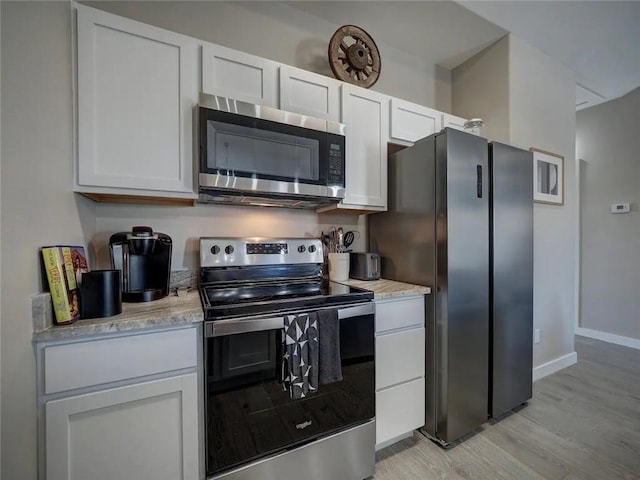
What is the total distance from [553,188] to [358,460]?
278 centimetres

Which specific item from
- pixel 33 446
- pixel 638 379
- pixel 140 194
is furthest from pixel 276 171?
pixel 638 379

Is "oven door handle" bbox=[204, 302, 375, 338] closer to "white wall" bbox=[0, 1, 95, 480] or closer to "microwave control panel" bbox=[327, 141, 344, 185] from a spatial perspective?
"white wall" bbox=[0, 1, 95, 480]

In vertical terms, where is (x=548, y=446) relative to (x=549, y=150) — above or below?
below

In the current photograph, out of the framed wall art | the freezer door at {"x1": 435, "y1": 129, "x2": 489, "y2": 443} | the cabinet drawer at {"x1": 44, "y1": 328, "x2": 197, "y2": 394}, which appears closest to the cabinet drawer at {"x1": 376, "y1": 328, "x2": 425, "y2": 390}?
the freezer door at {"x1": 435, "y1": 129, "x2": 489, "y2": 443}

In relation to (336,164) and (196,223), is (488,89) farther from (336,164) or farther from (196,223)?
(196,223)

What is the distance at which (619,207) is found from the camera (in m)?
3.15

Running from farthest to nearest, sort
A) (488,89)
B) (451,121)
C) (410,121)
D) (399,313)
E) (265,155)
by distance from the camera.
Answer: (488,89) < (451,121) < (410,121) < (399,313) < (265,155)

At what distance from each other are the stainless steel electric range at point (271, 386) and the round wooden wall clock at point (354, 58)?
1346 mm

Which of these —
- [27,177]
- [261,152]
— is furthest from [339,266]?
[27,177]

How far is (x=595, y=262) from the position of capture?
338cm

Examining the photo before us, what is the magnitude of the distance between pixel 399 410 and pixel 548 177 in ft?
8.00

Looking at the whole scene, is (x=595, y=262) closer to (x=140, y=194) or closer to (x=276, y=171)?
(x=276, y=171)

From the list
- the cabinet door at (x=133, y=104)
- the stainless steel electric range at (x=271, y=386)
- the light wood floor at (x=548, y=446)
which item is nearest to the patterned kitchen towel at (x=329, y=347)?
the stainless steel electric range at (x=271, y=386)

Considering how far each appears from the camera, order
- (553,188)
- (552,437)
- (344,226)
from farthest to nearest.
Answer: (553,188) < (344,226) < (552,437)
